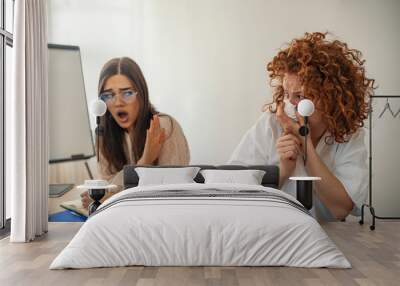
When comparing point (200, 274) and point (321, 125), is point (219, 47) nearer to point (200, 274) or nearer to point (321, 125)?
point (321, 125)

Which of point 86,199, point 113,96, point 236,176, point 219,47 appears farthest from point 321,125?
point 86,199

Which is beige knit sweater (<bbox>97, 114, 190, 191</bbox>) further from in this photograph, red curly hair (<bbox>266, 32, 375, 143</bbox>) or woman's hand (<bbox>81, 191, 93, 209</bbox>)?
red curly hair (<bbox>266, 32, 375, 143</bbox>)

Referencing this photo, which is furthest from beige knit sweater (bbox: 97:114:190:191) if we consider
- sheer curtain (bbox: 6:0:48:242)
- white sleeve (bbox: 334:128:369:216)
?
white sleeve (bbox: 334:128:369:216)

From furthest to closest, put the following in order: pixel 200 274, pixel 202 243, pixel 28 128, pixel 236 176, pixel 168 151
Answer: pixel 168 151 < pixel 236 176 < pixel 28 128 < pixel 202 243 < pixel 200 274

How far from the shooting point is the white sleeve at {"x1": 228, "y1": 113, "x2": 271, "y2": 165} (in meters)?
6.90

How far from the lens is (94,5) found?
7.02 m

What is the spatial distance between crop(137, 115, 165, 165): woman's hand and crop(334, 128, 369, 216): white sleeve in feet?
6.58

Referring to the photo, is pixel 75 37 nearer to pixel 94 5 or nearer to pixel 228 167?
pixel 94 5

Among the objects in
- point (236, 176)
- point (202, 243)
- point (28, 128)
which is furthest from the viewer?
point (236, 176)

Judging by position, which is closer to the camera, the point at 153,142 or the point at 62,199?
the point at 153,142

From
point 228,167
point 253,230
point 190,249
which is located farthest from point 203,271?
point 228,167

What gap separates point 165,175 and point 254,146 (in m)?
1.12

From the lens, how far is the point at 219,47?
695cm

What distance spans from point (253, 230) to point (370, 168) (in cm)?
293
